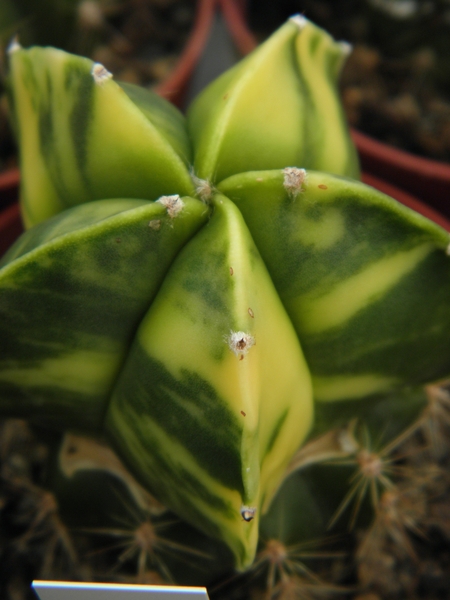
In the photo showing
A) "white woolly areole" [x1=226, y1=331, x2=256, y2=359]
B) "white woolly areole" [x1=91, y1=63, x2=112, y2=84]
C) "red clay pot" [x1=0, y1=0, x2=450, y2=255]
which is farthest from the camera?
"red clay pot" [x1=0, y1=0, x2=450, y2=255]

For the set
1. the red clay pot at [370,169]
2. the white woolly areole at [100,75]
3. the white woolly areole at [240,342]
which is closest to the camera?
the white woolly areole at [240,342]

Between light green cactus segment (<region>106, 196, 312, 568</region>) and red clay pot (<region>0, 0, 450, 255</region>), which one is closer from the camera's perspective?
light green cactus segment (<region>106, 196, 312, 568</region>)

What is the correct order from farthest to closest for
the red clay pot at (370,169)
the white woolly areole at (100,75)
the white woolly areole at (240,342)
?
the red clay pot at (370,169) → the white woolly areole at (100,75) → the white woolly areole at (240,342)

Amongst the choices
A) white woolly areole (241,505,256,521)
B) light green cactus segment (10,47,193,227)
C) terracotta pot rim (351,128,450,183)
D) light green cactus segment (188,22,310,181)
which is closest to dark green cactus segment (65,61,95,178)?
light green cactus segment (10,47,193,227)

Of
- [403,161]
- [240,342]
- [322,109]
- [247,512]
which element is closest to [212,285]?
[240,342]

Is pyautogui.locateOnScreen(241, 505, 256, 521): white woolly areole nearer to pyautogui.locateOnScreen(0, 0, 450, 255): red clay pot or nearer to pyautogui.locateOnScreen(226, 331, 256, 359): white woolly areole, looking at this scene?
pyautogui.locateOnScreen(226, 331, 256, 359): white woolly areole

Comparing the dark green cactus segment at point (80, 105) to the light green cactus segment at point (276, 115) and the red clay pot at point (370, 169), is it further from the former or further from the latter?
the red clay pot at point (370, 169)

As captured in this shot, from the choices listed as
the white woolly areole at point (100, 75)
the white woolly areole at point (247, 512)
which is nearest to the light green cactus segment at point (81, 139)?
the white woolly areole at point (100, 75)
